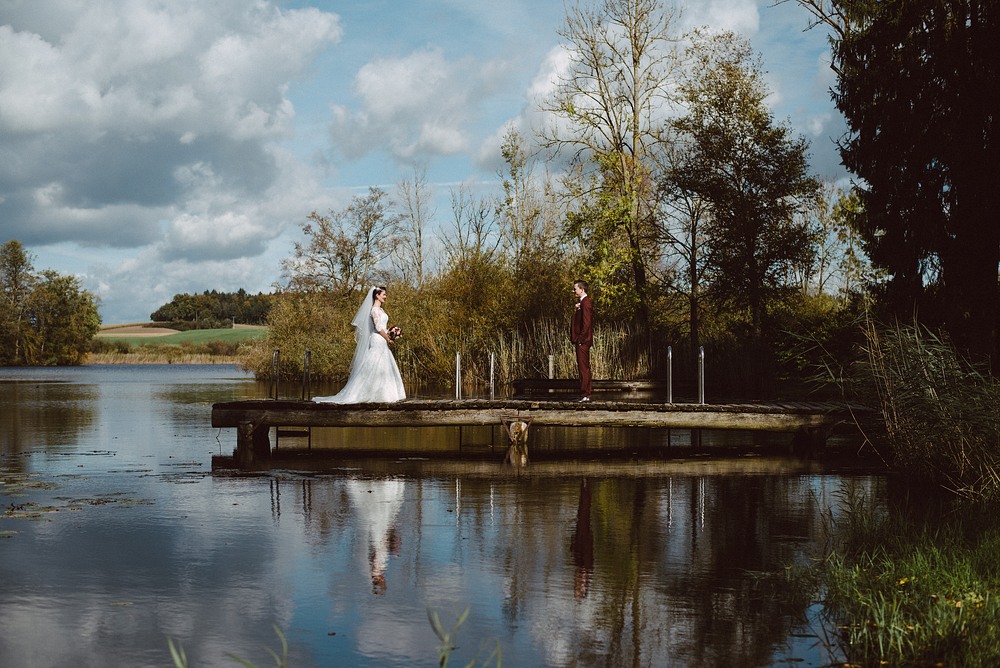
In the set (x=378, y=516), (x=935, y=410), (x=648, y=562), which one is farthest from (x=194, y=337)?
(x=648, y=562)

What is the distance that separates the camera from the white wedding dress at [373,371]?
18.4 meters

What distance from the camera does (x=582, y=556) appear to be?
8.20 metres

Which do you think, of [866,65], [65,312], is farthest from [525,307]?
[65,312]

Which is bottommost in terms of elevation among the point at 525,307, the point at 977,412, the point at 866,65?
the point at 977,412

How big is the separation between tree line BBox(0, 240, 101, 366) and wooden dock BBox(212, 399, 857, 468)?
212ft

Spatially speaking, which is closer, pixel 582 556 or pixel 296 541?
pixel 582 556

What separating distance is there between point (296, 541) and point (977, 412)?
22.7 feet

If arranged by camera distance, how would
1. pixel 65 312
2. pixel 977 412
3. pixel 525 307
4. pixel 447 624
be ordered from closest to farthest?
pixel 447 624 → pixel 977 412 → pixel 525 307 → pixel 65 312

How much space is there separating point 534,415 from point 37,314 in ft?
224

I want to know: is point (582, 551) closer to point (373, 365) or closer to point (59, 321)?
point (373, 365)

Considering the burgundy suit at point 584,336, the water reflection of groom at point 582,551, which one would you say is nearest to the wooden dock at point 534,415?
the burgundy suit at point 584,336

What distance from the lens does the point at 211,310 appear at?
11238 cm

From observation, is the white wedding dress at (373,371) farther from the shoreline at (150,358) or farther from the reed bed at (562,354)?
the shoreline at (150,358)

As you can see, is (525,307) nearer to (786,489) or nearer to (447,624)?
A: (786,489)
